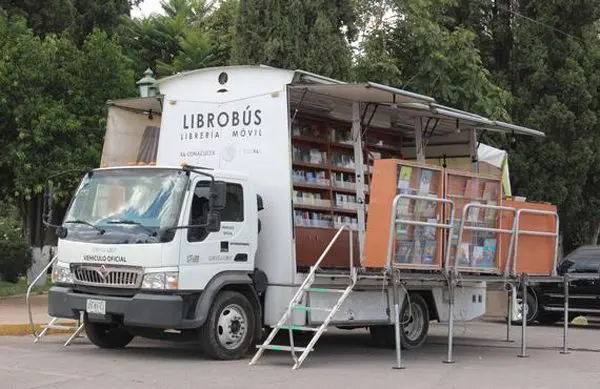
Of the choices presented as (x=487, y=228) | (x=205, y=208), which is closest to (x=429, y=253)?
(x=487, y=228)

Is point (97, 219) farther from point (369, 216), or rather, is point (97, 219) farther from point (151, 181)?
point (369, 216)

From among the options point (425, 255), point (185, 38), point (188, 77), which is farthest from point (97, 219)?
point (185, 38)

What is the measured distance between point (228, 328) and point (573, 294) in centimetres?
1009

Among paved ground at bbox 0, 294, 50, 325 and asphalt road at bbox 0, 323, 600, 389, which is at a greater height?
asphalt road at bbox 0, 323, 600, 389

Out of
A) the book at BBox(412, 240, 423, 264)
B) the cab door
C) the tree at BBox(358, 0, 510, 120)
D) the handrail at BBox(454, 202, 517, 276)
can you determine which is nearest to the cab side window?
the cab door

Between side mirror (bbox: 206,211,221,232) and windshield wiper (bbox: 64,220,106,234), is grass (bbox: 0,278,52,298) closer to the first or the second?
windshield wiper (bbox: 64,220,106,234)

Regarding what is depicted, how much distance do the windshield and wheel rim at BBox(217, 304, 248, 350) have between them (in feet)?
4.53

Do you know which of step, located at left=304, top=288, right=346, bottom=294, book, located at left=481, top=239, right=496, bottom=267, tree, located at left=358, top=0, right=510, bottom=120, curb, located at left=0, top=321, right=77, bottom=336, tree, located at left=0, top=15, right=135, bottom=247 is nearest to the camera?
step, located at left=304, top=288, right=346, bottom=294

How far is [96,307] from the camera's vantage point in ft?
33.9

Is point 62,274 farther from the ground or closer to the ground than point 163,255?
closer to the ground

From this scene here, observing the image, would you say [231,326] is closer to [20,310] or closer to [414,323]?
[414,323]

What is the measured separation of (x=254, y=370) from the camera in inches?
389

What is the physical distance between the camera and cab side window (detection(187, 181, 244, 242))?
1041 cm

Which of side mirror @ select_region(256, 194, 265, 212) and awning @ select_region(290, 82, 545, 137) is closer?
awning @ select_region(290, 82, 545, 137)
